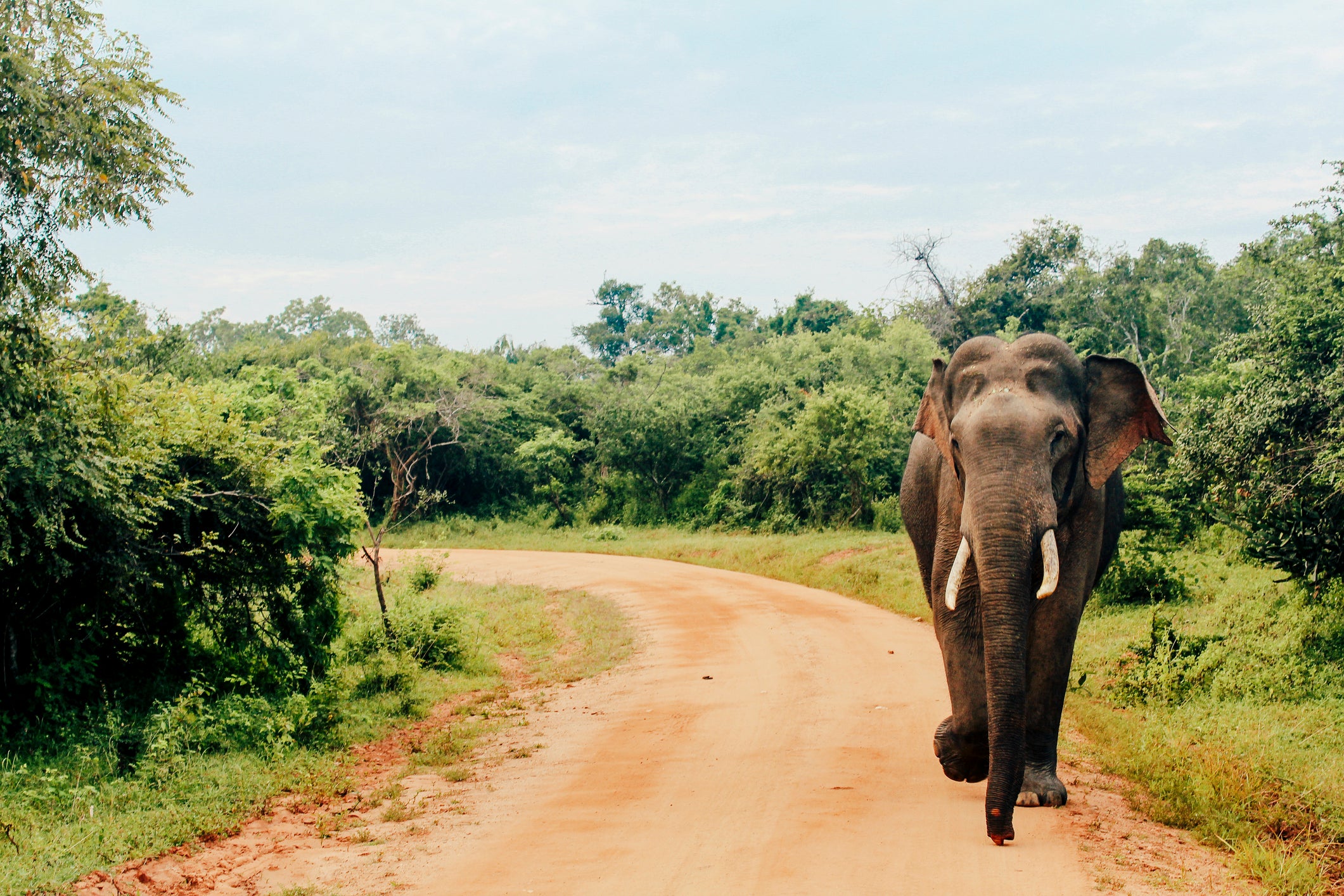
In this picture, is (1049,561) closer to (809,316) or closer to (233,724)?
(233,724)

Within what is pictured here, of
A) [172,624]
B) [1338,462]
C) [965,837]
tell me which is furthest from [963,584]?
[172,624]

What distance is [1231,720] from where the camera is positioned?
930 centimetres

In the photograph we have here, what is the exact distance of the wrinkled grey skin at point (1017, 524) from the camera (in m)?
5.84

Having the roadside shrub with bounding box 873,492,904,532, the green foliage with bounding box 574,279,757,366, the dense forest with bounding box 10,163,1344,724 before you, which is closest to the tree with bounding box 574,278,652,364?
the green foliage with bounding box 574,279,757,366

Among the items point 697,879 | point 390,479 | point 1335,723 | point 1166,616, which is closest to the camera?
point 697,879

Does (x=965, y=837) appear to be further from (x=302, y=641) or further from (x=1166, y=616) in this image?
(x=1166, y=616)

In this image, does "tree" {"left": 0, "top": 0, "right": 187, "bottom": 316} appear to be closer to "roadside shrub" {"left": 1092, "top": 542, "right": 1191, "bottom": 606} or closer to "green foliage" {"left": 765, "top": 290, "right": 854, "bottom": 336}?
"roadside shrub" {"left": 1092, "top": 542, "right": 1191, "bottom": 606}

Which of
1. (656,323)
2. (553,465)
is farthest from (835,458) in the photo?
(656,323)

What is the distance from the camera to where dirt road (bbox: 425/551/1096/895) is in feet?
18.4

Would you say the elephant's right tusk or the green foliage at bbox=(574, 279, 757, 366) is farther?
the green foliage at bbox=(574, 279, 757, 366)

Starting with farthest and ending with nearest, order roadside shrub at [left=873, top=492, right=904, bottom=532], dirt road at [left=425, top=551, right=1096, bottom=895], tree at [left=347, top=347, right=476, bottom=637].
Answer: tree at [left=347, top=347, right=476, bottom=637] → roadside shrub at [left=873, top=492, right=904, bottom=532] → dirt road at [left=425, top=551, right=1096, bottom=895]

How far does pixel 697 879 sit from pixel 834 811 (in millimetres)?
1493

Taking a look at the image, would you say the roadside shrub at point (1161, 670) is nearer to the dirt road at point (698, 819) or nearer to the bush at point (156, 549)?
the dirt road at point (698, 819)

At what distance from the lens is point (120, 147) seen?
8.83m
